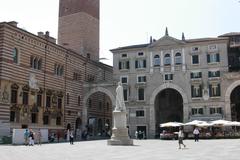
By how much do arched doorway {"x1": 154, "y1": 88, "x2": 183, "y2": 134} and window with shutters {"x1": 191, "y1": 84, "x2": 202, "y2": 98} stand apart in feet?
15.8

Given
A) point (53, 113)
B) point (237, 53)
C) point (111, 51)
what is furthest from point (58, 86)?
point (237, 53)

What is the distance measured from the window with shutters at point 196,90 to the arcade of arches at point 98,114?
15.0 metres

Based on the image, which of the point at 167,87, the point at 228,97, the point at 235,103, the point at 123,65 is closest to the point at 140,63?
the point at 123,65

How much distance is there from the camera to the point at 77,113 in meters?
49.4

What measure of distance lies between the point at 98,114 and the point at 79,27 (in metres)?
15.1

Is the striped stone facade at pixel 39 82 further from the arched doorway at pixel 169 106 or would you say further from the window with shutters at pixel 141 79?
the arched doorway at pixel 169 106

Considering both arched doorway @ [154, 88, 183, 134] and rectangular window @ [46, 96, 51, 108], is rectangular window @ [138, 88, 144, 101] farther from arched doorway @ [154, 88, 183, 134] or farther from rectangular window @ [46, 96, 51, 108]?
rectangular window @ [46, 96, 51, 108]

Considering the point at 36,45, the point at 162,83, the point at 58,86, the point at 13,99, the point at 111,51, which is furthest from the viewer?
the point at 111,51

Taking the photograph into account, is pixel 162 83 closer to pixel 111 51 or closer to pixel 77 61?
pixel 111 51

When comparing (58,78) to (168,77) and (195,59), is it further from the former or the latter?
(195,59)

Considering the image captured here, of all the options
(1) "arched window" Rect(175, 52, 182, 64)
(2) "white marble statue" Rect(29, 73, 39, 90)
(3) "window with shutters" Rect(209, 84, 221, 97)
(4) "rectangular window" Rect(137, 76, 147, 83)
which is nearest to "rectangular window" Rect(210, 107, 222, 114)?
(3) "window with shutters" Rect(209, 84, 221, 97)

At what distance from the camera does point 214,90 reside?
4572cm

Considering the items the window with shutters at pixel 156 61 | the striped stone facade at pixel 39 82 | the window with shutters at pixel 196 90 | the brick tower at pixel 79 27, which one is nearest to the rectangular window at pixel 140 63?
the window with shutters at pixel 156 61

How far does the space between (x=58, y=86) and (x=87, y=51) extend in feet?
49.2
